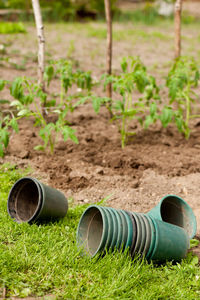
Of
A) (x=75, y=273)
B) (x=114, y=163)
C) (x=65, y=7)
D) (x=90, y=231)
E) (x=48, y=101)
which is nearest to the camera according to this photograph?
(x=75, y=273)

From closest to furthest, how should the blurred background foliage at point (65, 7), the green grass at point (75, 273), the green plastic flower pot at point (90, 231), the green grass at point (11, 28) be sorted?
the green grass at point (75, 273) < the green plastic flower pot at point (90, 231) < the green grass at point (11, 28) < the blurred background foliage at point (65, 7)

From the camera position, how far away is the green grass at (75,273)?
2352mm

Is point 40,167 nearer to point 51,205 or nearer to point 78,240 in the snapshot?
point 51,205

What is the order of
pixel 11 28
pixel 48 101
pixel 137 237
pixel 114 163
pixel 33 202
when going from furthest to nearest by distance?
pixel 11 28, pixel 48 101, pixel 114 163, pixel 33 202, pixel 137 237

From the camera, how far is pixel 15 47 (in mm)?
7336

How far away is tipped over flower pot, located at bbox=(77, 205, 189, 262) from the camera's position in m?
2.58

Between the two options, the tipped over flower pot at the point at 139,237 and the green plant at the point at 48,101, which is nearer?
the tipped over flower pot at the point at 139,237

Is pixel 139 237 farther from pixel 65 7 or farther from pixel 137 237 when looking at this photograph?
pixel 65 7

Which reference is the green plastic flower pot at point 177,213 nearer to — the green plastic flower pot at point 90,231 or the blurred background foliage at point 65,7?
the green plastic flower pot at point 90,231

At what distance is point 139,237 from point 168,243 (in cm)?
20

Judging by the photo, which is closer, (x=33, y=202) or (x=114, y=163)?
(x=33, y=202)

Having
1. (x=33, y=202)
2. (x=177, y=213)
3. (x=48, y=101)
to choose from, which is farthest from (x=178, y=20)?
(x=33, y=202)

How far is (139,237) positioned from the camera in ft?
8.66

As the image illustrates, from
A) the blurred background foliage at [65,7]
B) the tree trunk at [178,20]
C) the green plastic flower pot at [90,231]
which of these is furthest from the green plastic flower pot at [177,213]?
the blurred background foliage at [65,7]
